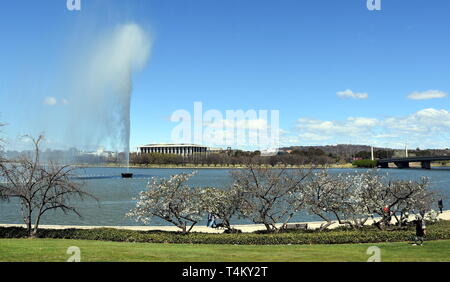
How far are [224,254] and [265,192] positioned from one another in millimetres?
10256

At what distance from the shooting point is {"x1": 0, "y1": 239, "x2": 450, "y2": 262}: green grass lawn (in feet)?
52.9

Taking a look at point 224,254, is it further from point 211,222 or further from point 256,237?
point 211,222

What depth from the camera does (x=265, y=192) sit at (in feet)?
90.1

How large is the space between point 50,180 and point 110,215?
1649cm

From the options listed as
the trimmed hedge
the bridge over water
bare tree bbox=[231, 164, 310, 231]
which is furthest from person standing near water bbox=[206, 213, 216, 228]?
the bridge over water

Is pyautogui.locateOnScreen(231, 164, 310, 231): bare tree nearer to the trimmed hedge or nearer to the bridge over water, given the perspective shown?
the trimmed hedge

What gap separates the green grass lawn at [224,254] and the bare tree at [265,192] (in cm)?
681

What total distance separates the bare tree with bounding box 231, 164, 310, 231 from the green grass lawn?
6.81 metres

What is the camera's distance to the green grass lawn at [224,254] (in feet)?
Answer: 52.9

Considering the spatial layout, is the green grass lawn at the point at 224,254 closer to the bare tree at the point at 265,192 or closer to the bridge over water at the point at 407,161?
the bare tree at the point at 265,192

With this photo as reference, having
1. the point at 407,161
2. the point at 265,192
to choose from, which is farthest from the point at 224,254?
the point at 407,161

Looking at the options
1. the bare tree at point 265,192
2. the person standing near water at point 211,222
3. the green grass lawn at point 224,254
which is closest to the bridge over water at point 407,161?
the person standing near water at point 211,222
